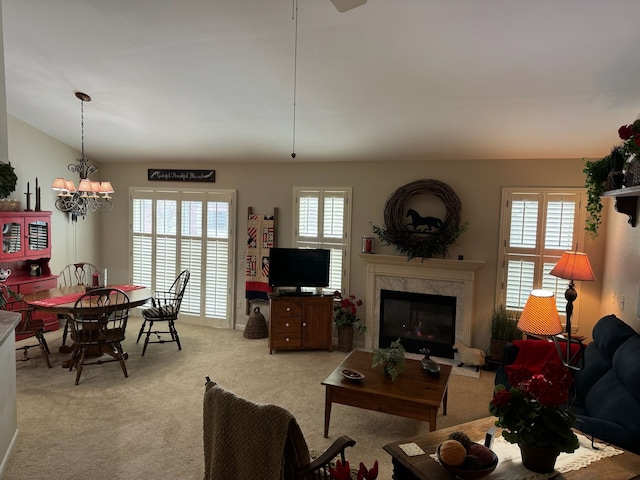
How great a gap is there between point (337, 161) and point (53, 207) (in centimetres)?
422

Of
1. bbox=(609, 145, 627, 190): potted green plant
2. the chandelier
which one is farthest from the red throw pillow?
the chandelier

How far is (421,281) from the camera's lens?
5.30 m

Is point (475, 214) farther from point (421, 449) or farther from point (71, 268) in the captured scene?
point (71, 268)

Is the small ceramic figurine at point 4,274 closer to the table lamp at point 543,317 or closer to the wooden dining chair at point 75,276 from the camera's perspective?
the wooden dining chair at point 75,276

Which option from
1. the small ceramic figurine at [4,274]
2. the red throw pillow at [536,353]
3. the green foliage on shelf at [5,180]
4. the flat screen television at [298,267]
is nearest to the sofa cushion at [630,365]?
the red throw pillow at [536,353]

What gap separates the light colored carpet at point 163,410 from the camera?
2.98m

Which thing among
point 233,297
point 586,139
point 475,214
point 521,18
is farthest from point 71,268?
point 586,139

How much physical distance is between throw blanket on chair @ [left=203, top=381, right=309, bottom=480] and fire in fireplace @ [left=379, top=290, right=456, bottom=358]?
143 inches

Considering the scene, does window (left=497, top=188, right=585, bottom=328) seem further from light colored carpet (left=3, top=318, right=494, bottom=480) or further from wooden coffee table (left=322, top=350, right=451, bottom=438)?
wooden coffee table (left=322, top=350, right=451, bottom=438)

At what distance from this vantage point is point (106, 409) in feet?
12.3

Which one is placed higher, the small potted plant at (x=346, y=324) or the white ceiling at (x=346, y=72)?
the white ceiling at (x=346, y=72)

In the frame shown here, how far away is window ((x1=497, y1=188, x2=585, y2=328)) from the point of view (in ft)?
15.4

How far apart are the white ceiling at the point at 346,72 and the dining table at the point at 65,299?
2.09 meters

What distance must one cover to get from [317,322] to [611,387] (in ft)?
10.8
